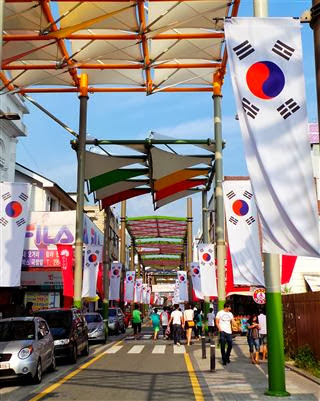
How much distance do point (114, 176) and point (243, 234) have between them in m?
15.1

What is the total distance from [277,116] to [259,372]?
8263 mm

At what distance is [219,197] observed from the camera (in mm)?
24656

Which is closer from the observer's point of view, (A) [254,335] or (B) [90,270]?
(A) [254,335]

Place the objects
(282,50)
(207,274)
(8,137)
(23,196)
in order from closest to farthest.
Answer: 1. (282,50)
2. (23,196)
3. (207,274)
4. (8,137)

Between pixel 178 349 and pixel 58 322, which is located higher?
pixel 58 322

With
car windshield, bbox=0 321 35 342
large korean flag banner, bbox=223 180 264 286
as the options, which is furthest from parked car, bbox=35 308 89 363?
large korean flag banner, bbox=223 180 264 286

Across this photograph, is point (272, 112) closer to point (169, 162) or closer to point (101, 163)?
point (101, 163)

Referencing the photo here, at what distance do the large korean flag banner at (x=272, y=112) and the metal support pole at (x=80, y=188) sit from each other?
16831 mm

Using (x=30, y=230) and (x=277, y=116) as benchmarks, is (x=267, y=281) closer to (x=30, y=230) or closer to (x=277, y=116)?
(x=277, y=116)

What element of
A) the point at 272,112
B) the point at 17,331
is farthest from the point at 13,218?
the point at 272,112

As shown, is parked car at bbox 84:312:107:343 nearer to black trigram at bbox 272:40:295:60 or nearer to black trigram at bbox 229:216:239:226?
black trigram at bbox 229:216:239:226

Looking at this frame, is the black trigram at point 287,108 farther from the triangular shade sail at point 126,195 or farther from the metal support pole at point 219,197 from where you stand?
the triangular shade sail at point 126,195

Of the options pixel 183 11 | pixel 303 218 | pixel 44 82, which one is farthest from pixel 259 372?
pixel 44 82

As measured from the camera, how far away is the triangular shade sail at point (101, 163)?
91.2ft
